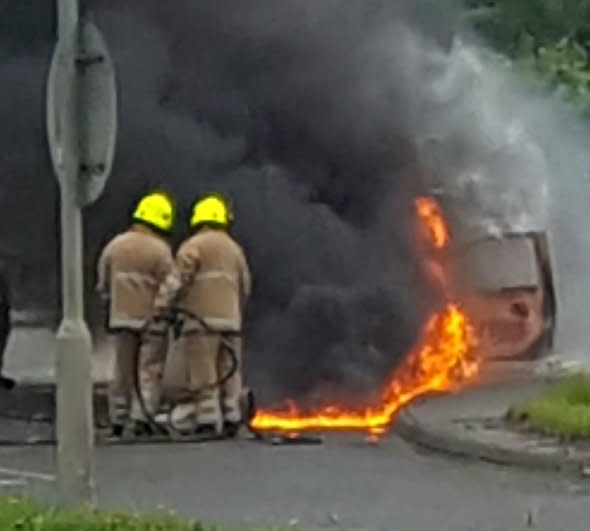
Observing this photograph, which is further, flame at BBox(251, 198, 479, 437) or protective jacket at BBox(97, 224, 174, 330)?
flame at BBox(251, 198, 479, 437)

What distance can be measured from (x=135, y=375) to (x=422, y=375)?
373cm

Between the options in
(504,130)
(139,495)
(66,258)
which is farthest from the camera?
(504,130)

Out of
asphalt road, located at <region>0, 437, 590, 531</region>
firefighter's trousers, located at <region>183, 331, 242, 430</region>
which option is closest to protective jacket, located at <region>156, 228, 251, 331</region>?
firefighter's trousers, located at <region>183, 331, 242, 430</region>

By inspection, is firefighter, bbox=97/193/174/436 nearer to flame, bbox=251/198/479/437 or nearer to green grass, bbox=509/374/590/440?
flame, bbox=251/198/479/437

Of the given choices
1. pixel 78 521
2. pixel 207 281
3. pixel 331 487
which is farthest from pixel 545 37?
pixel 78 521

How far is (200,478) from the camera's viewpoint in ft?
44.4

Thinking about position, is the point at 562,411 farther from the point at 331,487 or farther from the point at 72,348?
the point at 72,348

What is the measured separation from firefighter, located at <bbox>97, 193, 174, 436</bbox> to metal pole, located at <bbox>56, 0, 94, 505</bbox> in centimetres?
532

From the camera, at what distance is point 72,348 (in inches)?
406

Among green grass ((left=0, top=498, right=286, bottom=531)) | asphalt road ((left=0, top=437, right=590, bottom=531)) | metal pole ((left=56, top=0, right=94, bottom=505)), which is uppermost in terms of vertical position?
metal pole ((left=56, top=0, right=94, bottom=505))

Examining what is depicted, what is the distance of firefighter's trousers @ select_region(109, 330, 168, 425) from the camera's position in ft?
51.8

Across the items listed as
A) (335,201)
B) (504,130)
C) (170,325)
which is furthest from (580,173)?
(170,325)

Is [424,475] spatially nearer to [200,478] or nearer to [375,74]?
[200,478]

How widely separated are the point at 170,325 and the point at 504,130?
258 inches
